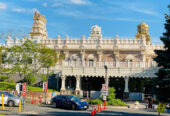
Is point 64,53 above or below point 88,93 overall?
above

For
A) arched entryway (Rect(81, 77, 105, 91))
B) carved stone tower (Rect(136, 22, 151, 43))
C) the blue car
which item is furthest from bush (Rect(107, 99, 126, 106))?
carved stone tower (Rect(136, 22, 151, 43))

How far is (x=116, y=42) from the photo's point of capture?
50.5m

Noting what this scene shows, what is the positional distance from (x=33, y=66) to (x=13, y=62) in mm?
3282

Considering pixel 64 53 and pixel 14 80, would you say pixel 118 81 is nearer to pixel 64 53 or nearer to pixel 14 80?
pixel 64 53

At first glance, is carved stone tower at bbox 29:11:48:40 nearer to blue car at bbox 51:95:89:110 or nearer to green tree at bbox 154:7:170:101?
blue car at bbox 51:95:89:110

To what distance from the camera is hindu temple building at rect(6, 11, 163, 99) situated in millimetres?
39719

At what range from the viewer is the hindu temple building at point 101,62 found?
39719 millimetres

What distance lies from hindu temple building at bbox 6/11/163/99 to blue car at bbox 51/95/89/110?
39.7 feet

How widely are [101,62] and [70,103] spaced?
1698cm

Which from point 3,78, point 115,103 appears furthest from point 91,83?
point 115,103

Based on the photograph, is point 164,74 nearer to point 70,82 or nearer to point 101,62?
point 101,62

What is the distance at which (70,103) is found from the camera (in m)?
25.3

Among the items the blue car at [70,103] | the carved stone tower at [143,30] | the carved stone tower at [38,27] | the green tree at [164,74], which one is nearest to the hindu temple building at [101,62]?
the carved stone tower at [38,27]

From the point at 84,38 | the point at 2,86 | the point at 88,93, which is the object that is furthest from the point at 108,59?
the point at 2,86
